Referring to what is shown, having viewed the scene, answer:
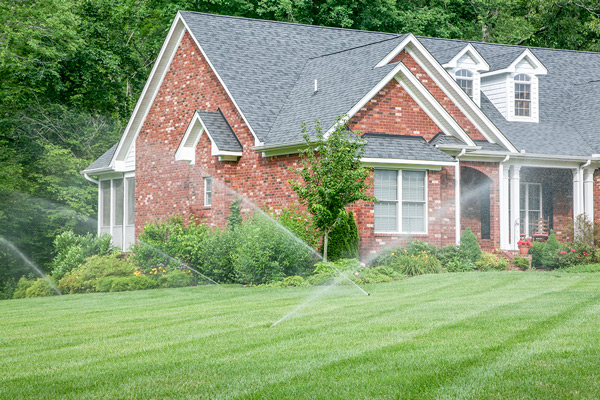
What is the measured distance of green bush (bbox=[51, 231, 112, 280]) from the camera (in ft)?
78.8

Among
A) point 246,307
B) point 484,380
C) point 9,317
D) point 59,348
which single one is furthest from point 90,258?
point 484,380

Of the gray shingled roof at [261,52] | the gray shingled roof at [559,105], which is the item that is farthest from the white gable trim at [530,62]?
the gray shingled roof at [261,52]

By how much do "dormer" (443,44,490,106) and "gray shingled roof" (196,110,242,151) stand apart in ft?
23.2

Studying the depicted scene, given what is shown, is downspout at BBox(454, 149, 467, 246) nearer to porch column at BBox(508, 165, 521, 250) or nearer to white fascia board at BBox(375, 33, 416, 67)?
porch column at BBox(508, 165, 521, 250)

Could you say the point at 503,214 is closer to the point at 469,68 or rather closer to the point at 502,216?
the point at 502,216

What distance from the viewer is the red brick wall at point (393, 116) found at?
20.4 meters

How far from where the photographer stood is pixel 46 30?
31.1m

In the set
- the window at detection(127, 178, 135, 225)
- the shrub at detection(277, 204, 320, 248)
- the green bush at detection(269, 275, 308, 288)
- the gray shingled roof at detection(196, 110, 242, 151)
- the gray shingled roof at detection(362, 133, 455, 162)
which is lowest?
the green bush at detection(269, 275, 308, 288)

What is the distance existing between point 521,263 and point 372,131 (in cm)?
579

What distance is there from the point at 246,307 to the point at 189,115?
485 inches

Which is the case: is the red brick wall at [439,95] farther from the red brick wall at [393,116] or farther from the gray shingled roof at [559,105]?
the gray shingled roof at [559,105]

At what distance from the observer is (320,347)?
8.52 metres

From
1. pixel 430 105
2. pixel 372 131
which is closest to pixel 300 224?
pixel 372 131

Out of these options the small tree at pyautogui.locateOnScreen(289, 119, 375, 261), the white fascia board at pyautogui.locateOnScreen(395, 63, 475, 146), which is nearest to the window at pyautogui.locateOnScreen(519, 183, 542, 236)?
the white fascia board at pyautogui.locateOnScreen(395, 63, 475, 146)
